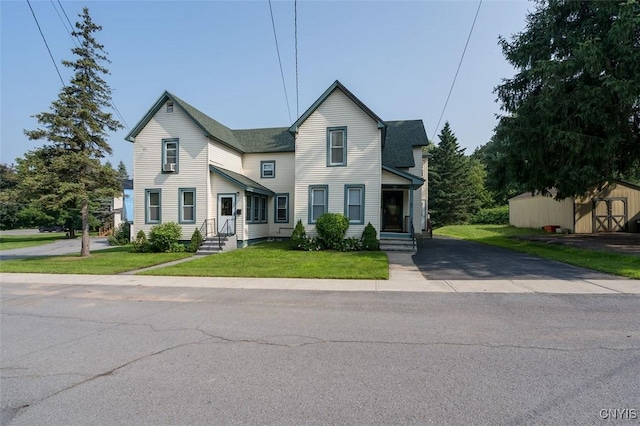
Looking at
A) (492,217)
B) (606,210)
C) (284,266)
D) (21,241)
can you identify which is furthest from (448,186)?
(21,241)

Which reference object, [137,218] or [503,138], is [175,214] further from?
[503,138]

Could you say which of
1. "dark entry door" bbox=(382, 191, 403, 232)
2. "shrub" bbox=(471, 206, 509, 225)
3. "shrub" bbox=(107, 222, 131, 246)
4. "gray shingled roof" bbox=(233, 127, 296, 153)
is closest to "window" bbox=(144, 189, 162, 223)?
"gray shingled roof" bbox=(233, 127, 296, 153)

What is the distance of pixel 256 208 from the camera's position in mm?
20281

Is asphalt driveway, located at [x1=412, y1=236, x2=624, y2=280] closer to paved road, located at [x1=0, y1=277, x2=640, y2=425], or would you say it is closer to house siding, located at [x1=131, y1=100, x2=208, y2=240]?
paved road, located at [x1=0, y1=277, x2=640, y2=425]

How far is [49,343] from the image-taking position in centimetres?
497

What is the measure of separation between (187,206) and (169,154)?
3.28 m

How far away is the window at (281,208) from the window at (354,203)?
5.41m

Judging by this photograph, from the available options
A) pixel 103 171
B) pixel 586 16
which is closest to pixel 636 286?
pixel 586 16

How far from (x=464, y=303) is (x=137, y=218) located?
722 inches

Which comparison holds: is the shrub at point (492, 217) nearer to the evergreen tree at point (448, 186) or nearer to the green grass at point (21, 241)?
the evergreen tree at point (448, 186)

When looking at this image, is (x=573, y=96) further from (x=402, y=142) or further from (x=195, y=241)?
(x=195, y=241)

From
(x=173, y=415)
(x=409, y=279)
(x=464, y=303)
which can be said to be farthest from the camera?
(x=409, y=279)

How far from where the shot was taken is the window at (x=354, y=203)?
698 inches

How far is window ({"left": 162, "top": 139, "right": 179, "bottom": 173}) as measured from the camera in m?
18.7
